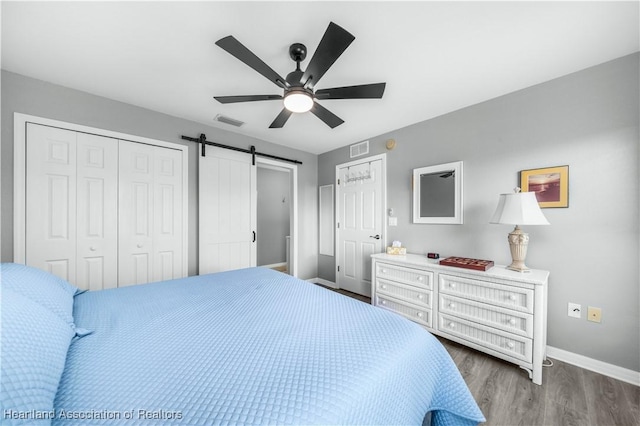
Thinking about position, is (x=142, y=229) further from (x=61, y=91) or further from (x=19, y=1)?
(x=19, y=1)

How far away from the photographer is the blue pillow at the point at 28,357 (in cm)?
57

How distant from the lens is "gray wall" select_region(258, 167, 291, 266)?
5.43m

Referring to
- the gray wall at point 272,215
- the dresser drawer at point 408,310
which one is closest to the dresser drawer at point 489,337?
the dresser drawer at point 408,310

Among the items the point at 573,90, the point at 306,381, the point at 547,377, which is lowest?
the point at 547,377

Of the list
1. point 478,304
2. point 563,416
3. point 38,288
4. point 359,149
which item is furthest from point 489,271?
Answer: point 38,288

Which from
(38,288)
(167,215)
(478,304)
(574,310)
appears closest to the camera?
(38,288)

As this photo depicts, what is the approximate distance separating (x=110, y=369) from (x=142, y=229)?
2.14 metres

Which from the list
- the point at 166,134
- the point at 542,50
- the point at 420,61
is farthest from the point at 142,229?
the point at 542,50

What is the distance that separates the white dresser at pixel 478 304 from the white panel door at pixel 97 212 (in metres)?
2.95

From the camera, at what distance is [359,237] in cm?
363

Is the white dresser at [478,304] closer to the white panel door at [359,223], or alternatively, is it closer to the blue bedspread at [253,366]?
the white panel door at [359,223]

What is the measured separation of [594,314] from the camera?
1.86 metres

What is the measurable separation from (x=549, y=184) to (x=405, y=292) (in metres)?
1.64

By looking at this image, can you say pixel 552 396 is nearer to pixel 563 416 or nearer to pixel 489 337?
pixel 563 416
